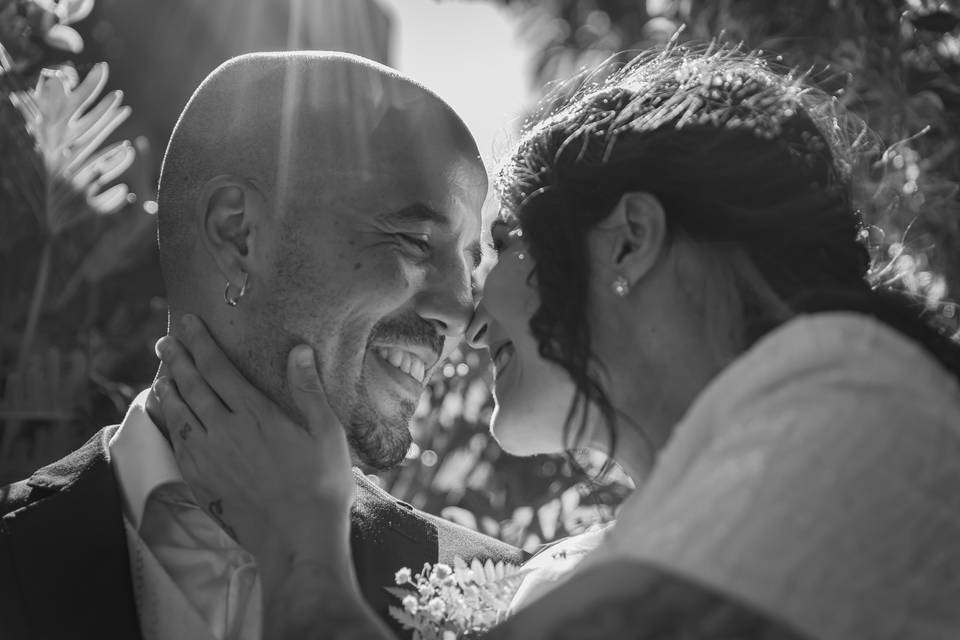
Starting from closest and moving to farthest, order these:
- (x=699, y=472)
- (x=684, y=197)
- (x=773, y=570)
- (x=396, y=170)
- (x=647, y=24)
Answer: (x=773, y=570)
(x=699, y=472)
(x=684, y=197)
(x=396, y=170)
(x=647, y=24)

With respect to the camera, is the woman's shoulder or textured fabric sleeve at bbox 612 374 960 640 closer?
textured fabric sleeve at bbox 612 374 960 640

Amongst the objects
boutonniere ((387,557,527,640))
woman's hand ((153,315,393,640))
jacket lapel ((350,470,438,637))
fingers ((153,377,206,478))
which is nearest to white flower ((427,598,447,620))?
boutonniere ((387,557,527,640))

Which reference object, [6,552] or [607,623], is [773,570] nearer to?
[607,623]

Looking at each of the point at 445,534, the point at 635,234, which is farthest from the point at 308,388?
Result: the point at 635,234

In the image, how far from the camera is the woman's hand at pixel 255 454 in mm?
2432

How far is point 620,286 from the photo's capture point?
94.5 inches

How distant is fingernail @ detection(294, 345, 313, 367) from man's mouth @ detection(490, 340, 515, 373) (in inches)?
25.2

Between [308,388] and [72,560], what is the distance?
2.22ft

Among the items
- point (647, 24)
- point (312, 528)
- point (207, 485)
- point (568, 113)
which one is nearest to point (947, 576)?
point (312, 528)

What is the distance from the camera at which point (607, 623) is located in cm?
167

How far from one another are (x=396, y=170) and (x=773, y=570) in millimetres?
1921

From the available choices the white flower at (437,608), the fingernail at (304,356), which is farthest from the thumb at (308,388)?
the white flower at (437,608)

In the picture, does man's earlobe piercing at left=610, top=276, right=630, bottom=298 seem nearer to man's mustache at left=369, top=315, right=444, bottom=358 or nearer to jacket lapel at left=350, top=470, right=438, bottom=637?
man's mustache at left=369, top=315, right=444, bottom=358

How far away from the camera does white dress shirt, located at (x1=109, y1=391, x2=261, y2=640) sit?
297 centimetres
